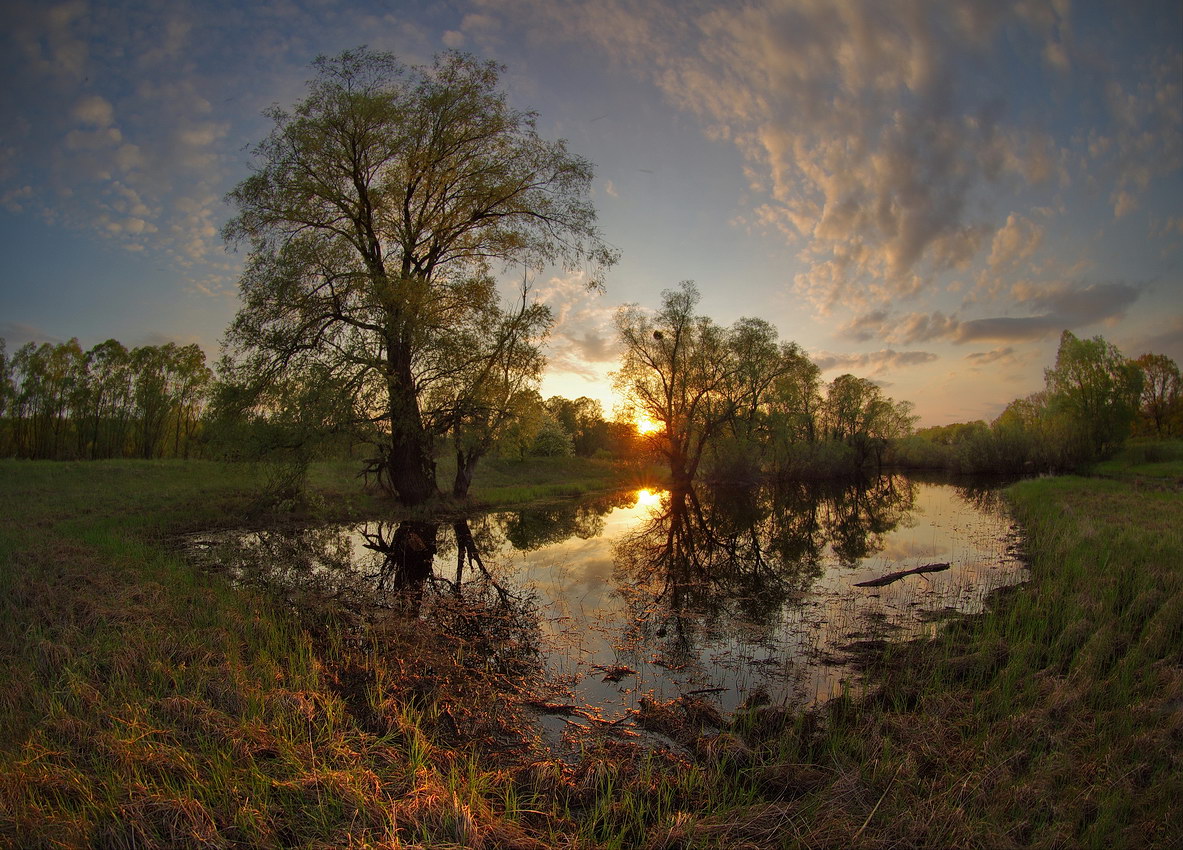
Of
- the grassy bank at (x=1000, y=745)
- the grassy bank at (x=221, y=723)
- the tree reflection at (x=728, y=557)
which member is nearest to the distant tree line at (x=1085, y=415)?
the tree reflection at (x=728, y=557)

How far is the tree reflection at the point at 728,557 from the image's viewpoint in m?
8.83

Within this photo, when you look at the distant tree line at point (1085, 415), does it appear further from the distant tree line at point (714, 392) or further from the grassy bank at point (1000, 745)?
the grassy bank at point (1000, 745)

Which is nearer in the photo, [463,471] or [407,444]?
[407,444]

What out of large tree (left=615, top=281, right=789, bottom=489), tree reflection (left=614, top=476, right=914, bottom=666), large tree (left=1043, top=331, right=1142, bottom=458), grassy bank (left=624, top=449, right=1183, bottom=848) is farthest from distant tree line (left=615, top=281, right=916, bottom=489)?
grassy bank (left=624, top=449, right=1183, bottom=848)

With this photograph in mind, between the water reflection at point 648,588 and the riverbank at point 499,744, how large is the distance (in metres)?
0.81

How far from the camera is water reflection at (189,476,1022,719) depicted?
6.82m

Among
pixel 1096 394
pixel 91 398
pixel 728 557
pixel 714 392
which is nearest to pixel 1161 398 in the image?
pixel 1096 394

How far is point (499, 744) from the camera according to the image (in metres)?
4.84

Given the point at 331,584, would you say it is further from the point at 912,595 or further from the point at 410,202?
the point at 410,202

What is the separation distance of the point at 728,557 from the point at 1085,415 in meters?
47.8

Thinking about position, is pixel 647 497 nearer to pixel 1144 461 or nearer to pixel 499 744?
pixel 499 744

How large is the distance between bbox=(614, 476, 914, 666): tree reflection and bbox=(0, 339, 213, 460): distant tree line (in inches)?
1750

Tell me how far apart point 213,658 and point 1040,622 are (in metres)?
10.5

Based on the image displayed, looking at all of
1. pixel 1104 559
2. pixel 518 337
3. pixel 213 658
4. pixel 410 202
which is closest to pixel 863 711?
pixel 213 658
